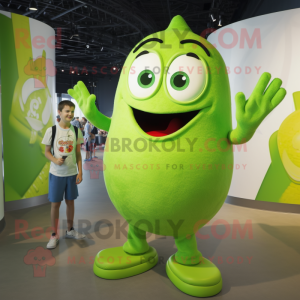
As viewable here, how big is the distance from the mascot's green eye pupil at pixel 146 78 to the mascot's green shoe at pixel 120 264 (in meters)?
1.38

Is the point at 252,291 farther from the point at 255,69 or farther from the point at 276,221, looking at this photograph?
the point at 255,69

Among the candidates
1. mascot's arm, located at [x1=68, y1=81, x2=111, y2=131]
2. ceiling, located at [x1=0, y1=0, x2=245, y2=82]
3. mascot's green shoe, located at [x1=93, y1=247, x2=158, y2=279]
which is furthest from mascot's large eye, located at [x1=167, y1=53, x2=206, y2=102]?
ceiling, located at [x1=0, y1=0, x2=245, y2=82]

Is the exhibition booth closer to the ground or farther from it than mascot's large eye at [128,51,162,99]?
closer to the ground

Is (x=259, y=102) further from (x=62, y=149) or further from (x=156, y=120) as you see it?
(x=62, y=149)

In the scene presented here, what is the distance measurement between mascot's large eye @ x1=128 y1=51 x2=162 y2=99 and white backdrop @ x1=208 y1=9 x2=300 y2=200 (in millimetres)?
2949

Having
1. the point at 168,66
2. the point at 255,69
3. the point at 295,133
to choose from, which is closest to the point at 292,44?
the point at 255,69

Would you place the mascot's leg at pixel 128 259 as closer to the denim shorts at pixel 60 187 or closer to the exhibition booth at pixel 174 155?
the exhibition booth at pixel 174 155

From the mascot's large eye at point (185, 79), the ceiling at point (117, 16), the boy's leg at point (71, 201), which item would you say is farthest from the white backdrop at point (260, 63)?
the mascot's large eye at point (185, 79)

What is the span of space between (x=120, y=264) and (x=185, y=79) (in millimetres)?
1498

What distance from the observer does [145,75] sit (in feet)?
6.51

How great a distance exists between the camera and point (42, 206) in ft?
14.3

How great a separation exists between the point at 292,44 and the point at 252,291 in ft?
11.3

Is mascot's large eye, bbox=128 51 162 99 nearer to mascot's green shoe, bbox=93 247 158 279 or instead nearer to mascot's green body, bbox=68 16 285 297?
mascot's green body, bbox=68 16 285 297

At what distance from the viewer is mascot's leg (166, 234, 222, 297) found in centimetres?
206
